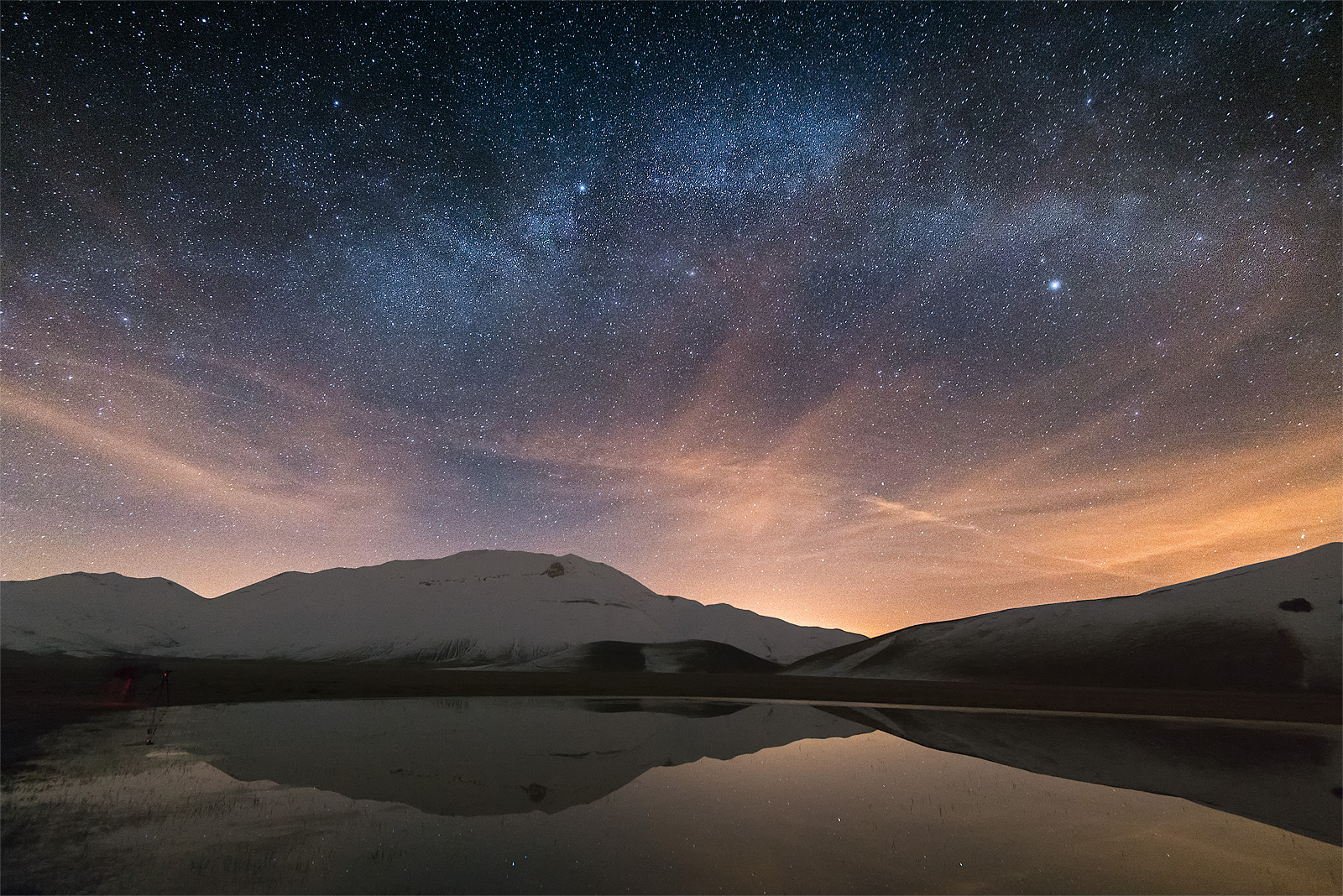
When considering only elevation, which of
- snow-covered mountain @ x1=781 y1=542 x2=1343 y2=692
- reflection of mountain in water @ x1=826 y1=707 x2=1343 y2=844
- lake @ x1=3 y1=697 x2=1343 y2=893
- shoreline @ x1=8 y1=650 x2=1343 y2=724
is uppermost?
snow-covered mountain @ x1=781 y1=542 x2=1343 y2=692

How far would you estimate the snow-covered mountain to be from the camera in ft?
340

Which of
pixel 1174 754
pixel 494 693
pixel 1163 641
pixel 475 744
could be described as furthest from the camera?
pixel 1163 641

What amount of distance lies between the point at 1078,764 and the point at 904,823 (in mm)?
13625

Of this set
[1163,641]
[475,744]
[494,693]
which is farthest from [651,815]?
[1163,641]

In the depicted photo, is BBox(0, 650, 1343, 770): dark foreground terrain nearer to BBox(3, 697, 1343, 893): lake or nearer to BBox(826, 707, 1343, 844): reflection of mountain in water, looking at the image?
BBox(826, 707, 1343, 844): reflection of mountain in water

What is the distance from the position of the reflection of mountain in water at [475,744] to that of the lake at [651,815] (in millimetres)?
173

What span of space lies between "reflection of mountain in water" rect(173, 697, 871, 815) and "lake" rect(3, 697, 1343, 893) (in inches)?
6.8

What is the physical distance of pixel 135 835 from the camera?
12.3 meters

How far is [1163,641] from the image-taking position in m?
119

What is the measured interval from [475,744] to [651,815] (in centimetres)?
1364

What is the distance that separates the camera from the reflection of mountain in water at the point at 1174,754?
17516mm

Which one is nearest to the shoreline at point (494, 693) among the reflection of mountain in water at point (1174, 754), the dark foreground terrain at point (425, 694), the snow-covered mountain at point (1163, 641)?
the dark foreground terrain at point (425, 694)

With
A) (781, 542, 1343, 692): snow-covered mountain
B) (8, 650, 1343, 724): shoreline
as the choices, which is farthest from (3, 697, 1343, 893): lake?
(781, 542, 1343, 692): snow-covered mountain

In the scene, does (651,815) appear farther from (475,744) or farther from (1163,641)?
(1163,641)
